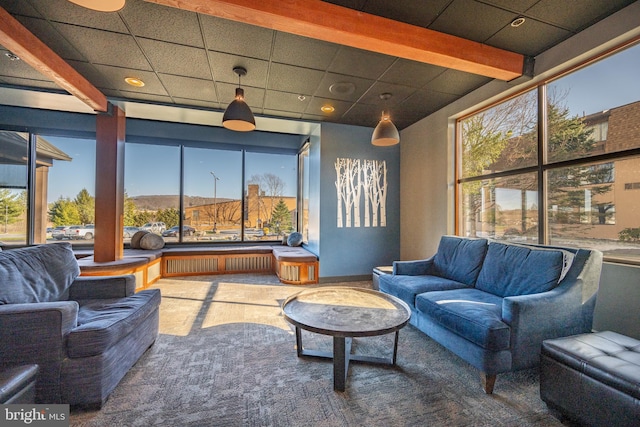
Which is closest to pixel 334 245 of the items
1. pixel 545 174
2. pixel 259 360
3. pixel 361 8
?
pixel 259 360

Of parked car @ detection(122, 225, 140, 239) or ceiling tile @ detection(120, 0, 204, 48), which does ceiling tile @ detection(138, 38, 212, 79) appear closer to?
ceiling tile @ detection(120, 0, 204, 48)

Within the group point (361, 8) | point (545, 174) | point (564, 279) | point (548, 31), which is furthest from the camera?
point (545, 174)

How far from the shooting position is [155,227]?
5.77 metres

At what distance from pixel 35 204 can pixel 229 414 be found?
625 cm

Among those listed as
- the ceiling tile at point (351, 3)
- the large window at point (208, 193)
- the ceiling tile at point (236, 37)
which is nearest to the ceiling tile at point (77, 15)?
the ceiling tile at point (236, 37)

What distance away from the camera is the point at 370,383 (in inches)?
76.8

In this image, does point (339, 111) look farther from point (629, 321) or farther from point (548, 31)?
point (629, 321)

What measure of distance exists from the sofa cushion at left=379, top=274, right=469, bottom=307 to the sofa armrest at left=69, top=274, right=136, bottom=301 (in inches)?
108

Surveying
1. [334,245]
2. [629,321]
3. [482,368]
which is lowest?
[482,368]

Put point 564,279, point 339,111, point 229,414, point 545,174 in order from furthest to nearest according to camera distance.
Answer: point 339,111, point 545,174, point 564,279, point 229,414

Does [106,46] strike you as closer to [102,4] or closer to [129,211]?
[102,4]

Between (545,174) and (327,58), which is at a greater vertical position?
(327,58)

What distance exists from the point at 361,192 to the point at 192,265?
Answer: 367cm

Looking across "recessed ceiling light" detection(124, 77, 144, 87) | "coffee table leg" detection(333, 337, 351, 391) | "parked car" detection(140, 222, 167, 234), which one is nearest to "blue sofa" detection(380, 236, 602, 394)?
"coffee table leg" detection(333, 337, 351, 391)
